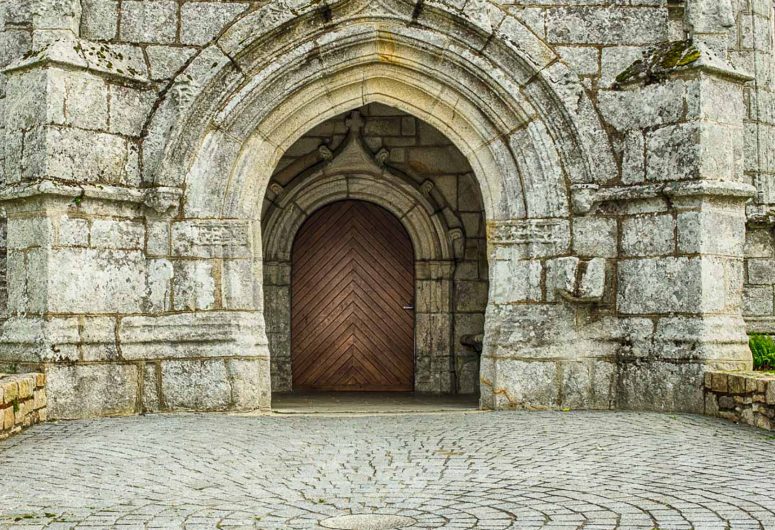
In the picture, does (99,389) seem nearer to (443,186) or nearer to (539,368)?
(539,368)

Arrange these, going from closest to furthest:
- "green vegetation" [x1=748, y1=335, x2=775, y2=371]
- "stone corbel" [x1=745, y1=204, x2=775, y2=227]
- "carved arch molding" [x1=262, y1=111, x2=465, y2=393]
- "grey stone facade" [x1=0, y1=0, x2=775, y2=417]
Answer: "grey stone facade" [x1=0, y1=0, x2=775, y2=417] → "green vegetation" [x1=748, y1=335, x2=775, y2=371] → "stone corbel" [x1=745, y1=204, x2=775, y2=227] → "carved arch molding" [x1=262, y1=111, x2=465, y2=393]

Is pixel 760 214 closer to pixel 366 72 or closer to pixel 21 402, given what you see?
pixel 366 72

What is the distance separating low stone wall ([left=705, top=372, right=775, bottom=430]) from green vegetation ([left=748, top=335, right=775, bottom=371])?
723mm

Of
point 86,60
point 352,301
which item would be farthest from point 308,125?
point 352,301

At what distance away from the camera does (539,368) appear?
7742 millimetres

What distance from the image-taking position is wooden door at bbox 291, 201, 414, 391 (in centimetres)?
1059

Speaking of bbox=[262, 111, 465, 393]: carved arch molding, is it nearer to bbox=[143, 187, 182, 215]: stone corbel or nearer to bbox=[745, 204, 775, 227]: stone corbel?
bbox=[143, 187, 182, 215]: stone corbel

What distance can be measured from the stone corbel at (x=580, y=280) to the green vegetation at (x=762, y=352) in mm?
1354

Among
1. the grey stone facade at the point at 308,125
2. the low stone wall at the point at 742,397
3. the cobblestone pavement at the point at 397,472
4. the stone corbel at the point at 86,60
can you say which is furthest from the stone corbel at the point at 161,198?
the low stone wall at the point at 742,397

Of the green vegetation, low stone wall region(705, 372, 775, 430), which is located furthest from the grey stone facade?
the green vegetation

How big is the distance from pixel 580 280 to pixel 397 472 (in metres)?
2.98

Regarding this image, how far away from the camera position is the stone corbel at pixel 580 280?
303 inches

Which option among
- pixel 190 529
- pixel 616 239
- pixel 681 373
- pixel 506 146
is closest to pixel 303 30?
pixel 506 146

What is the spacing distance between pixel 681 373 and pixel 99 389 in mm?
4357
